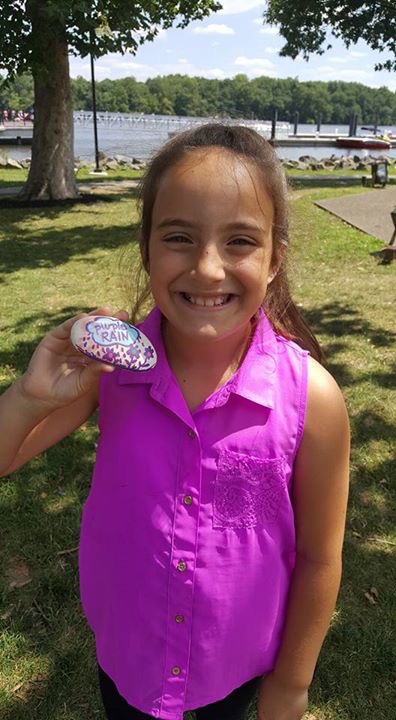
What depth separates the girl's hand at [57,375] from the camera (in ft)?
4.12

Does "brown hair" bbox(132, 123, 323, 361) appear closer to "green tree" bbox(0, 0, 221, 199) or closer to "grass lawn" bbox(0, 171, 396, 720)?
"grass lawn" bbox(0, 171, 396, 720)

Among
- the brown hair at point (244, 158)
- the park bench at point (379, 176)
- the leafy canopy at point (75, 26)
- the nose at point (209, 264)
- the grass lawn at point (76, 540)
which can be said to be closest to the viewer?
the nose at point (209, 264)

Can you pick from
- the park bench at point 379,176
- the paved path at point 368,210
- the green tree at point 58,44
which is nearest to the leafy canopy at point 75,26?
the green tree at point 58,44

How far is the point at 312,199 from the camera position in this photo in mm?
14836

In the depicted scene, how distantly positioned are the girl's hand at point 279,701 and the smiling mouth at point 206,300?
0.95 m

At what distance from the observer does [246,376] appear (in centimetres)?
124

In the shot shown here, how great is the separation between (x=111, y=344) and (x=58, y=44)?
495 inches

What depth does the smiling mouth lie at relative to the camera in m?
1.18

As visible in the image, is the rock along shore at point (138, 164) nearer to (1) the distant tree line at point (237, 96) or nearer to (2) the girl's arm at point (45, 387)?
(2) the girl's arm at point (45, 387)

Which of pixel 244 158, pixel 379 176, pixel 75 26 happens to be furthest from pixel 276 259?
pixel 379 176

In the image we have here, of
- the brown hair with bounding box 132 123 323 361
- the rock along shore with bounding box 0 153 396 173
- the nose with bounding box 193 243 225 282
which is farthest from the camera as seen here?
the rock along shore with bounding box 0 153 396 173

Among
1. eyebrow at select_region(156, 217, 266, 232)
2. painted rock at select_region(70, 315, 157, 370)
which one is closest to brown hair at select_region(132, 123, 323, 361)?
eyebrow at select_region(156, 217, 266, 232)

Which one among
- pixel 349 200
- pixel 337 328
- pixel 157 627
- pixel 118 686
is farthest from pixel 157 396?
pixel 349 200

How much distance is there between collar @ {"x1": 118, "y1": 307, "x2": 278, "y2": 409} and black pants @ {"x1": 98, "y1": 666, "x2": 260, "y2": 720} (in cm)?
81
